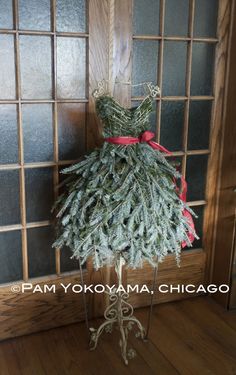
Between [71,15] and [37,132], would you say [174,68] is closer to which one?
[71,15]

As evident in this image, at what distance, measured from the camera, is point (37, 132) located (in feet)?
7.00

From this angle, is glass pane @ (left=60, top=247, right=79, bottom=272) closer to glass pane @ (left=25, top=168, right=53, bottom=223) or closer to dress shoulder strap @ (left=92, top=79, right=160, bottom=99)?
glass pane @ (left=25, top=168, right=53, bottom=223)

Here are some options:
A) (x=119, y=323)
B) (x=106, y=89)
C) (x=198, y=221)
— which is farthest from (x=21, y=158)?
(x=198, y=221)

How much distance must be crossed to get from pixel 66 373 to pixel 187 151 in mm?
1296

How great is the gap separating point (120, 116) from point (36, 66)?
1.70 ft

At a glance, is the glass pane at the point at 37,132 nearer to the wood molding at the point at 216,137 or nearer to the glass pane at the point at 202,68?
the glass pane at the point at 202,68

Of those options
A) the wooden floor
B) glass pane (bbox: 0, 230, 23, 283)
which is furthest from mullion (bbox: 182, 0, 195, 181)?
glass pane (bbox: 0, 230, 23, 283)

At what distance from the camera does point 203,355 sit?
2180 millimetres

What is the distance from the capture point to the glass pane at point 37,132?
210 centimetres

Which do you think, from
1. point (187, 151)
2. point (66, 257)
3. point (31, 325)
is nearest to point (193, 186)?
point (187, 151)

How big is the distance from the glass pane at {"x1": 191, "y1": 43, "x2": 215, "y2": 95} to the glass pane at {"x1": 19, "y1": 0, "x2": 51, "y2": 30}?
0.80 metres

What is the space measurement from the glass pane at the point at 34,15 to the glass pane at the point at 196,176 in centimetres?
105

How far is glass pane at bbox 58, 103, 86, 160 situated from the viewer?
2170 mm

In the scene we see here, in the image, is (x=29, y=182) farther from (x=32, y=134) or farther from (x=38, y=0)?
(x=38, y=0)
